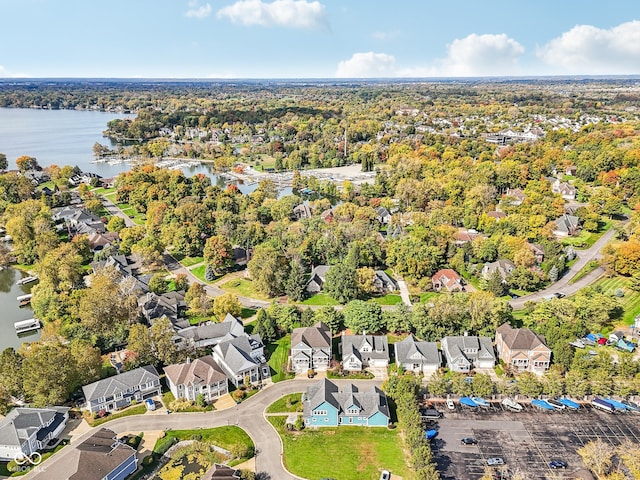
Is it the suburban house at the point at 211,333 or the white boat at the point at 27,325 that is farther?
the white boat at the point at 27,325

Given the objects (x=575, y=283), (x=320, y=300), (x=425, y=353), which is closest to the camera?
(x=425, y=353)

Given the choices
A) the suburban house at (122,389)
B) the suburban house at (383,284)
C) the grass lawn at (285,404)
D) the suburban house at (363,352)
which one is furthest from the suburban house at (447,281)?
the suburban house at (122,389)

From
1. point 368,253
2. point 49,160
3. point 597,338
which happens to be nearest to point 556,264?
point 597,338

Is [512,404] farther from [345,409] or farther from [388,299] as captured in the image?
[388,299]

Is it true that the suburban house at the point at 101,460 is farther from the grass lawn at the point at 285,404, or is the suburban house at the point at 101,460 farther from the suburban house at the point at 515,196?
the suburban house at the point at 515,196

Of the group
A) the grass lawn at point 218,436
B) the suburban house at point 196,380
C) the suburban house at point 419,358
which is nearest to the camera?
the grass lawn at point 218,436

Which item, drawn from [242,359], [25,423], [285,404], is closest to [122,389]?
[25,423]

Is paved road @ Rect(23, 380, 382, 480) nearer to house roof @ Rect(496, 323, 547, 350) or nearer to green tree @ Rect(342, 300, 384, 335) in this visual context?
green tree @ Rect(342, 300, 384, 335)
